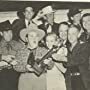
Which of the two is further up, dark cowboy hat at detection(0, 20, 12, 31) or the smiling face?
dark cowboy hat at detection(0, 20, 12, 31)

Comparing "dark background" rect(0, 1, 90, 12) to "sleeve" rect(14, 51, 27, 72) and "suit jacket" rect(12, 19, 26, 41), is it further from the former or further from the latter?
"sleeve" rect(14, 51, 27, 72)

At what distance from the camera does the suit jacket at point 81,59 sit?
3.25 feet

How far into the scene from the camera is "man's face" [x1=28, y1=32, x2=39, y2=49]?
1.00 metres

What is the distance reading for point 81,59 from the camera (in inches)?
39.3

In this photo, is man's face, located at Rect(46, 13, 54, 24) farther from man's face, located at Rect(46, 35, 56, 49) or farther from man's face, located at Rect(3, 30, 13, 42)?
man's face, located at Rect(3, 30, 13, 42)

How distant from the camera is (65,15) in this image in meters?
1.01

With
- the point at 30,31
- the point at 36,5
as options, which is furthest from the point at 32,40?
the point at 36,5

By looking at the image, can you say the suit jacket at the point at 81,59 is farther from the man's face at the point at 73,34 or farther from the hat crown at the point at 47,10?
the hat crown at the point at 47,10

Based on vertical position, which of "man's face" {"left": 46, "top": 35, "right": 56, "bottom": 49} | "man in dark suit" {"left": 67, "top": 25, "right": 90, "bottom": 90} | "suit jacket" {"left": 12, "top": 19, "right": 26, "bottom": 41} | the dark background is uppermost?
the dark background

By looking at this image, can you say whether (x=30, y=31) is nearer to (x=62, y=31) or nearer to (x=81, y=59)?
(x=62, y=31)

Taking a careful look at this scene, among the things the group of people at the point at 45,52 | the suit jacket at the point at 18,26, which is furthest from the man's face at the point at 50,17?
the suit jacket at the point at 18,26

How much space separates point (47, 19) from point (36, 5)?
0.23 feet

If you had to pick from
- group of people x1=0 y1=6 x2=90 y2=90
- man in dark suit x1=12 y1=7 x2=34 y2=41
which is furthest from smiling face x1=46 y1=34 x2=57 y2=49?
man in dark suit x1=12 y1=7 x2=34 y2=41

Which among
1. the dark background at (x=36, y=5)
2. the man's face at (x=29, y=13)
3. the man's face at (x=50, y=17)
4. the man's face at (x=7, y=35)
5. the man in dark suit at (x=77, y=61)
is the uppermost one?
the dark background at (x=36, y=5)
